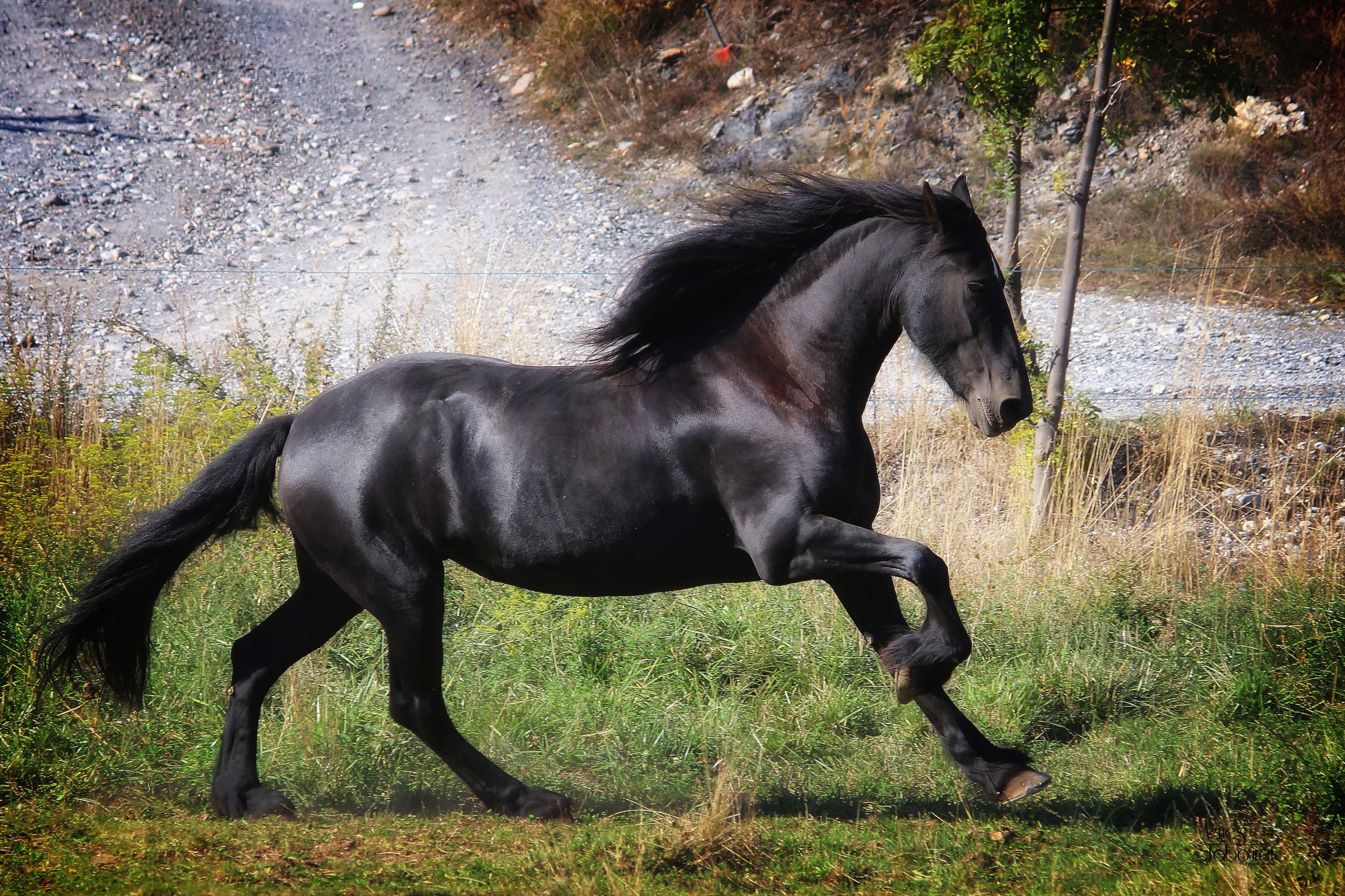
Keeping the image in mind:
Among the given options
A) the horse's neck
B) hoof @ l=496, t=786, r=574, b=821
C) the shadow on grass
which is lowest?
the shadow on grass

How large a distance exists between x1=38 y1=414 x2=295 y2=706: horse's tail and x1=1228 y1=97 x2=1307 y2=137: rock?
13.3 meters

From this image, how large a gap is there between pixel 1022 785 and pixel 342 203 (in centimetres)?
1311

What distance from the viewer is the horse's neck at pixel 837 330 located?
141 inches

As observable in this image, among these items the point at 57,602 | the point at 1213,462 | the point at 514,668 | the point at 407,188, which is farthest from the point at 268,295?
the point at 1213,462

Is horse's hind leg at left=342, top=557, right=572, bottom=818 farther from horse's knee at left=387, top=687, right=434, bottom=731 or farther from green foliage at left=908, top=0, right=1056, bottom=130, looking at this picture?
green foliage at left=908, top=0, right=1056, bottom=130

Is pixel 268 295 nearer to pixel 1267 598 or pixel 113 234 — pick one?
pixel 113 234

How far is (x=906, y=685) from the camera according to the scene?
11.2 feet

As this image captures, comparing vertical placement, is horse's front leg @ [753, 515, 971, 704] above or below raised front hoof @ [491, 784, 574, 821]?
above

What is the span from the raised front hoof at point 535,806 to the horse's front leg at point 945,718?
4.23 feet

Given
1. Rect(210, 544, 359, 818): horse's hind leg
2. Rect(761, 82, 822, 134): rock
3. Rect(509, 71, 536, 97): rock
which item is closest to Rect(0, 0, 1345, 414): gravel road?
Rect(509, 71, 536, 97): rock

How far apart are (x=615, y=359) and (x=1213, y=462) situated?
5.01 metres

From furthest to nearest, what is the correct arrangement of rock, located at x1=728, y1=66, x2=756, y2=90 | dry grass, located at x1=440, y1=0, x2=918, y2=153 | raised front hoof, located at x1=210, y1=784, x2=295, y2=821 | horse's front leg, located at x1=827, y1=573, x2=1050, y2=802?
rock, located at x1=728, y1=66, x2=756, y2=90, dry grass, located at x1=440, y1=0, x2=918, y2=153, raised front hoof, located at x1=210, y1=784, x2=295, y2=821, horse's front leg, located at x1=827, y1=573, x2=1050, y2=802

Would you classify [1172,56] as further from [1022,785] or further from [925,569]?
[1022,785]

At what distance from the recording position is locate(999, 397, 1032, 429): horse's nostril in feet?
11.1
